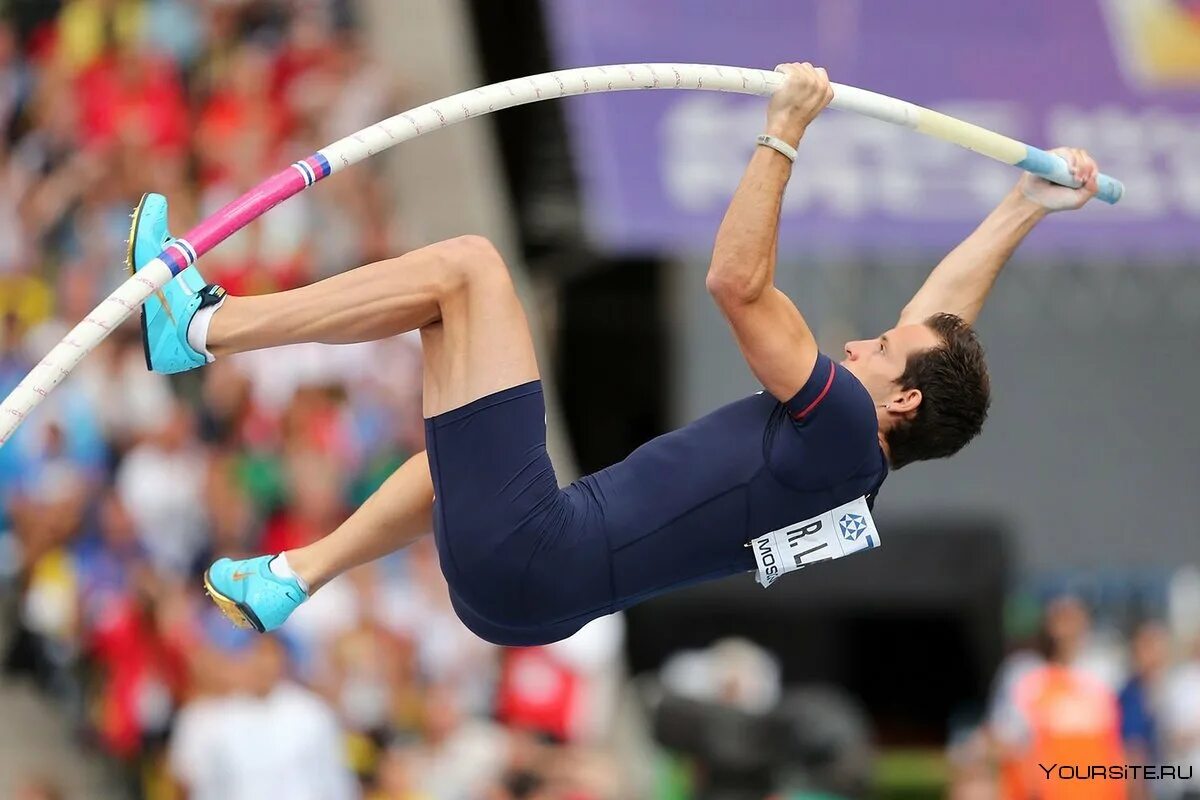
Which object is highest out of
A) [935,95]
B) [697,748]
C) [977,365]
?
[935,95]

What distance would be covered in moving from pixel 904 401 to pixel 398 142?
1.65 m

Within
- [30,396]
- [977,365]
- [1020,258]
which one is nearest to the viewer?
[30,396]

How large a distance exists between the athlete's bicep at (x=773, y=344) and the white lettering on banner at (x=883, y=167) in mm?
5846

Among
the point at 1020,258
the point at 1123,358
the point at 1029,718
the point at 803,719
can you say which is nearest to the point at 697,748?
the point at 803,719

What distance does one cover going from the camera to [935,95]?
38.6 ft

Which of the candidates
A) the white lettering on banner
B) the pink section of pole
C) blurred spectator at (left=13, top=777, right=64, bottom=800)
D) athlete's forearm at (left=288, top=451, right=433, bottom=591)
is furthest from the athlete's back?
the white lettering on banner

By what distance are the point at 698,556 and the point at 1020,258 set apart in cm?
767

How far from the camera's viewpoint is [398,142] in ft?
19.1

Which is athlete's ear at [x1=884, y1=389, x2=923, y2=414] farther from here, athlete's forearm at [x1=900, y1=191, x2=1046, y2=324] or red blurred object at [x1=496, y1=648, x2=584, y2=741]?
red blurred object at [x1=496, y1=648, x2=584, y2=741]

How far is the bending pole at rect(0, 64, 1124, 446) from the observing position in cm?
552

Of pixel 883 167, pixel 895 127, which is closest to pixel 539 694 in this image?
pixel 883 167

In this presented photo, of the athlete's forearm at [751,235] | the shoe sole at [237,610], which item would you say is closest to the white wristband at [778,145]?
the athlete's forearm at [751,235]

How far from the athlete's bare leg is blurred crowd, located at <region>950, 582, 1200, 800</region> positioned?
465 cm

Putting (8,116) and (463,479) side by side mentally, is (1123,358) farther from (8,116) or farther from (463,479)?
(463,479)
